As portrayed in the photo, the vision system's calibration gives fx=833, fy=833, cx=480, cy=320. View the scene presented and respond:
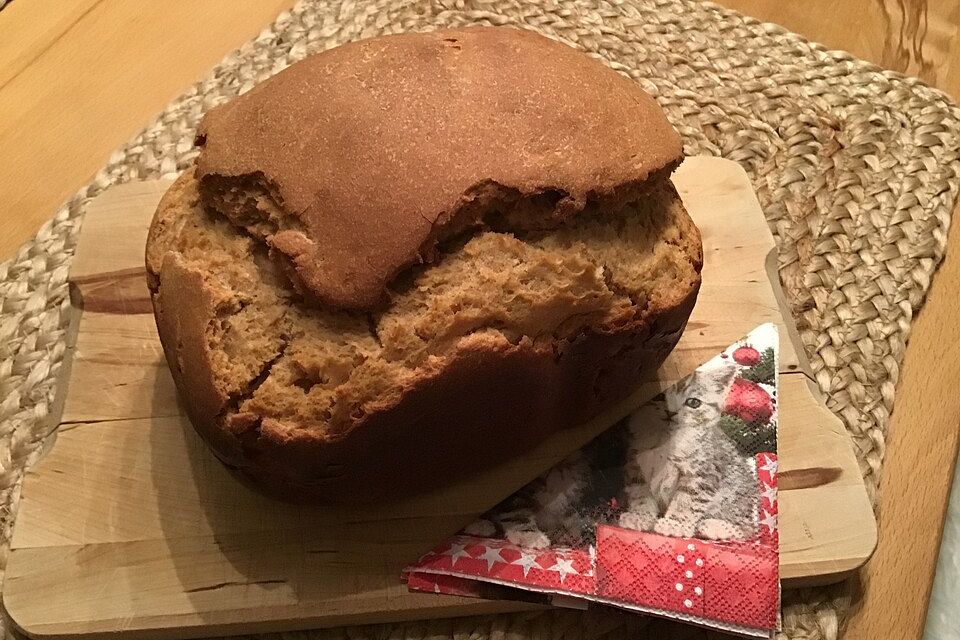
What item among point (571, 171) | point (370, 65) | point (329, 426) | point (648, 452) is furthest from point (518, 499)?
point (370, 65)

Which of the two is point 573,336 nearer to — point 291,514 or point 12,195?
point 291,514

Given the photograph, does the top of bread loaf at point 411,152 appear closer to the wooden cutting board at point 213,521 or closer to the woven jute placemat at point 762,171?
the wooden cutting board at point 213,521

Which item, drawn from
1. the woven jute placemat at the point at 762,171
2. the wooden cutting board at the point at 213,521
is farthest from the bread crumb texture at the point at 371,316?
the woven jute placemat at the point at 762,171

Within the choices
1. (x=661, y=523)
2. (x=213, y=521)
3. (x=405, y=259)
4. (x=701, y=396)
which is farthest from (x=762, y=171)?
(x=213, y=521)

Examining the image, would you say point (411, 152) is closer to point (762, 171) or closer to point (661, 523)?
point (661, 523)

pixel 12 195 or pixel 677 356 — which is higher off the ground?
pixel 12 195
